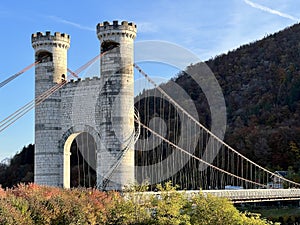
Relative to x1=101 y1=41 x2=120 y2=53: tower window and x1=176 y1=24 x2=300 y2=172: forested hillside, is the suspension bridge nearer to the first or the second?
x1=101 y1=41 x2=120 y2=53: tower window

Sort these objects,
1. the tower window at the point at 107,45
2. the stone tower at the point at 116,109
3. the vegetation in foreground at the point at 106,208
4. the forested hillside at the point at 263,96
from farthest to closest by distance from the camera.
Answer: the forested hillside at the point at 263,96 → the tower window at the point at 107,45 → the stone tower at the point at 116,109 → the vegetation in foreground at the point at 106,208

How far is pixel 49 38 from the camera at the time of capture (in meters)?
24.2

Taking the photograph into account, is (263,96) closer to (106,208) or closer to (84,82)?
(84,82)

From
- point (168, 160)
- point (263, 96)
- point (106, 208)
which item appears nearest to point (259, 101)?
point (263, 96)

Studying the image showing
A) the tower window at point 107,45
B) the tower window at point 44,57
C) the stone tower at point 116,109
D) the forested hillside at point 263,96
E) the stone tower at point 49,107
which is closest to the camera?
the stone tower at point 116,109

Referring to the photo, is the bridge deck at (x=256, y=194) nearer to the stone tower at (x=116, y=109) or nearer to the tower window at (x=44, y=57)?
the stone tower at (x=116, y=109)

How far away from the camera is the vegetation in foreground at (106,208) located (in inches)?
510

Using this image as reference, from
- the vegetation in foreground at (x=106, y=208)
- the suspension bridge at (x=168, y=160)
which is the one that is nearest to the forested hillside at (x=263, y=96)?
the suspension bridge at (x=168, y=160)

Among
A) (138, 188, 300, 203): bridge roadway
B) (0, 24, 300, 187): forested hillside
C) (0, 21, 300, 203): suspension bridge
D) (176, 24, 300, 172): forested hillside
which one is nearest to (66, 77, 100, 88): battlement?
(0, 21, 300, 203): suspension bridge

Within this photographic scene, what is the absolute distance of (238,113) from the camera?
80.7 meters

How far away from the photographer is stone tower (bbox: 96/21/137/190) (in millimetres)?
22312

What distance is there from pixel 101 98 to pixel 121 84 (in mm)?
1048

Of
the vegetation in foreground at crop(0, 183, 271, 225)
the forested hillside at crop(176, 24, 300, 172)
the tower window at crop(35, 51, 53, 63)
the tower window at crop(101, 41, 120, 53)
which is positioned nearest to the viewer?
the vegetation in foreground at crop(0, 183, 271, 225)

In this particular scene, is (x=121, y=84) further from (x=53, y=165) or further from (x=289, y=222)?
→ (x=289, y=222)
